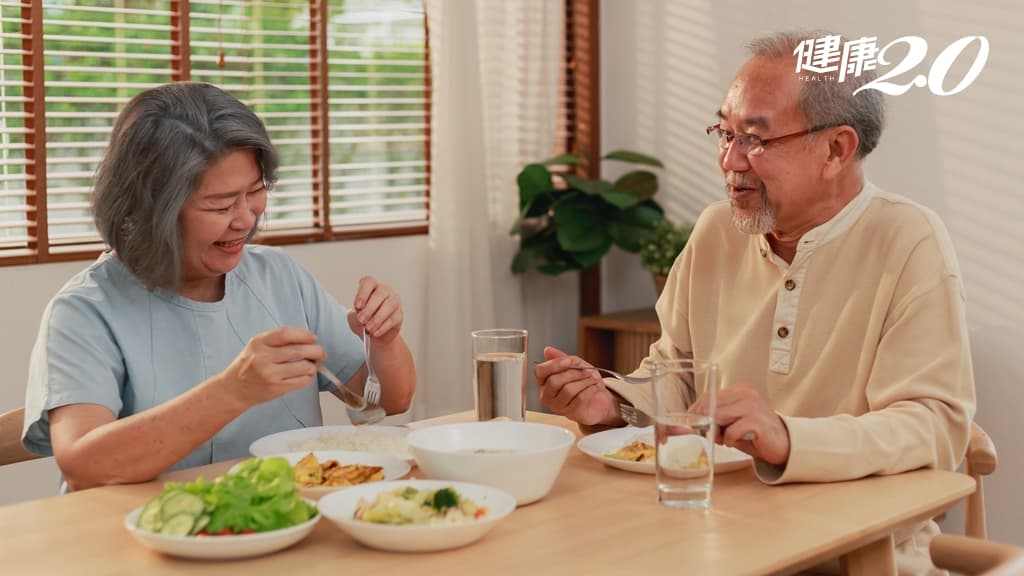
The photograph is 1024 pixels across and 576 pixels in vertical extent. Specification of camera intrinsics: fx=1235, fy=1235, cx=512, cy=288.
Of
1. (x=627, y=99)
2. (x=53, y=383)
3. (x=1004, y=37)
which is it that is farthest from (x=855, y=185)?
(x=627, y=99)

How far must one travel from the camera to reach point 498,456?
5.07 ft

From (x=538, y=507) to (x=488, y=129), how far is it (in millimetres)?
2889

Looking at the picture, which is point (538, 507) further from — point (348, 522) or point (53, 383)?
point (53, 383)

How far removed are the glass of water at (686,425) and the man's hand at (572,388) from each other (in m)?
0.42

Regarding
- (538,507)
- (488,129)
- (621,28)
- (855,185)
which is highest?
(621,28)

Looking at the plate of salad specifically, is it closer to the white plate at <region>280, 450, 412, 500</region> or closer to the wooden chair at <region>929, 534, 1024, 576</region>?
the white plate at <region>280, 450, 412, 500</region>

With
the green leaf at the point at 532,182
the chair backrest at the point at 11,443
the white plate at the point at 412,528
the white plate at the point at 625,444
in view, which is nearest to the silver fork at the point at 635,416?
the white plate at the point at 625,444

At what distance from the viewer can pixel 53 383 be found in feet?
6.00

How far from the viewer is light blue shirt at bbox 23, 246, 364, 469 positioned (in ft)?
6.13

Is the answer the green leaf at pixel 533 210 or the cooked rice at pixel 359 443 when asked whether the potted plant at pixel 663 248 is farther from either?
the cooked rice at pixel 359 443

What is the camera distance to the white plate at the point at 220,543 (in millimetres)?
1343

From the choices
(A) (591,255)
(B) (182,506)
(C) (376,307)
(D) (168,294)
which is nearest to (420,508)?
(B) (182,506)

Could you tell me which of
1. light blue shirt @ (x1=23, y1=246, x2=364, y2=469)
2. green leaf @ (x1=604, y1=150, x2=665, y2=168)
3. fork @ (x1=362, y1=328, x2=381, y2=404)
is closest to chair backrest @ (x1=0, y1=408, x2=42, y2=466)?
light blue shirt @ (x1=23, y1=246, x2=364, y2=469)

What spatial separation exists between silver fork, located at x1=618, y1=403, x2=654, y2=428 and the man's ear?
544 mm
